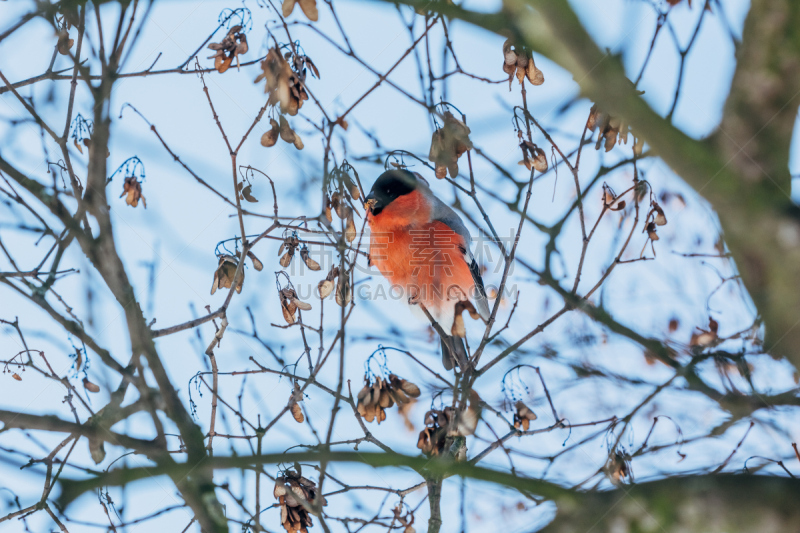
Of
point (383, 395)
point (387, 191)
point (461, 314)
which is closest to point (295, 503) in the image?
point (383, 395)

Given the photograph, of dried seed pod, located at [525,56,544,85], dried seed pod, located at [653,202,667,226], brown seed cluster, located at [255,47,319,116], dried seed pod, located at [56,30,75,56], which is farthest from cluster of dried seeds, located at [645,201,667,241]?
dried seed pod, located at [56,30,75,56]

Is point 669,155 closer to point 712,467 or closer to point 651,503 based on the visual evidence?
point 651,503

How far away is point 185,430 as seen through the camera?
5.93 ft

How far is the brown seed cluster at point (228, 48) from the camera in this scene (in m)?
2.18

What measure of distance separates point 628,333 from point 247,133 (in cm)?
214

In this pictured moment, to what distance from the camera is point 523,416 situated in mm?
2240

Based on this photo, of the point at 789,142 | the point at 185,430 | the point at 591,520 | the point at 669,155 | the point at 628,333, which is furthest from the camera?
the point at 628,333

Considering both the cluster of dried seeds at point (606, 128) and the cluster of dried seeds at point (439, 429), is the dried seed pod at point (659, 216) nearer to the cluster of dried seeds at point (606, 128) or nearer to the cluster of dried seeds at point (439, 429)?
the cluster of dried seeds at point (606, 128)

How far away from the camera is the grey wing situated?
420cm

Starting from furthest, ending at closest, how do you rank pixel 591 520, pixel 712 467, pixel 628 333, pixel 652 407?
pixel 628 333, pixel 652 407, pixel 712 467, pixel 591 520

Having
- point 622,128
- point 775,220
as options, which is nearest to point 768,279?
point 775,220

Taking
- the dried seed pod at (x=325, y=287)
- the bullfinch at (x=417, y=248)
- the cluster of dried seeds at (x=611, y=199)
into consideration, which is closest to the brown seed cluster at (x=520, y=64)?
the cluster of dried seeds at (x=611, y=199)

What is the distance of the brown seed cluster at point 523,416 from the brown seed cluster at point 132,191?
164 centimetres

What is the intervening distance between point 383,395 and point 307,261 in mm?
601
